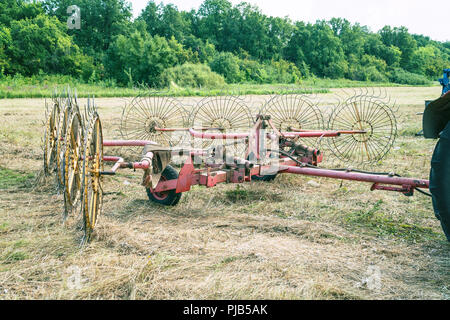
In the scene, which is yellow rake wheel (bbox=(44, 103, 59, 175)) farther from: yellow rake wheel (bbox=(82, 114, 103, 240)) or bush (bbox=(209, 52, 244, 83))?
bush (bbox=(209, 52, 244, 83))

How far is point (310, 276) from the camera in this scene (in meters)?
3.18

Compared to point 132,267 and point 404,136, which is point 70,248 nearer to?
point 132,267

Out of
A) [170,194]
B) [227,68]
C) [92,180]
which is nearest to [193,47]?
[227,68]

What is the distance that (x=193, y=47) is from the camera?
4725 cm

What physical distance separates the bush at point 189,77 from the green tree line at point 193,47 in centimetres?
7

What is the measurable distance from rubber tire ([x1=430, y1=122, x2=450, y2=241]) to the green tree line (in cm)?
2083

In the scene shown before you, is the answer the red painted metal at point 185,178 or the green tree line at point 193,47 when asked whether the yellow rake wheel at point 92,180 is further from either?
the green tree line at point 193,47

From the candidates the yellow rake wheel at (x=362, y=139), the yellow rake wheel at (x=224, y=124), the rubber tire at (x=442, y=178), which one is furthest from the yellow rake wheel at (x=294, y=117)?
the rubber tire at (x=442, y=178)

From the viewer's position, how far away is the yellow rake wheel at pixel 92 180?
358 centimetres

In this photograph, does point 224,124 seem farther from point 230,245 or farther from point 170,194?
point 230,245

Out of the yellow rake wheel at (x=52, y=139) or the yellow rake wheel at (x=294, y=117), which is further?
the yellow rake wheel at (x=294, y=117)

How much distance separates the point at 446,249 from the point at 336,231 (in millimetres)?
986

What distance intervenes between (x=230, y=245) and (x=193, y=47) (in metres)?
45.7
